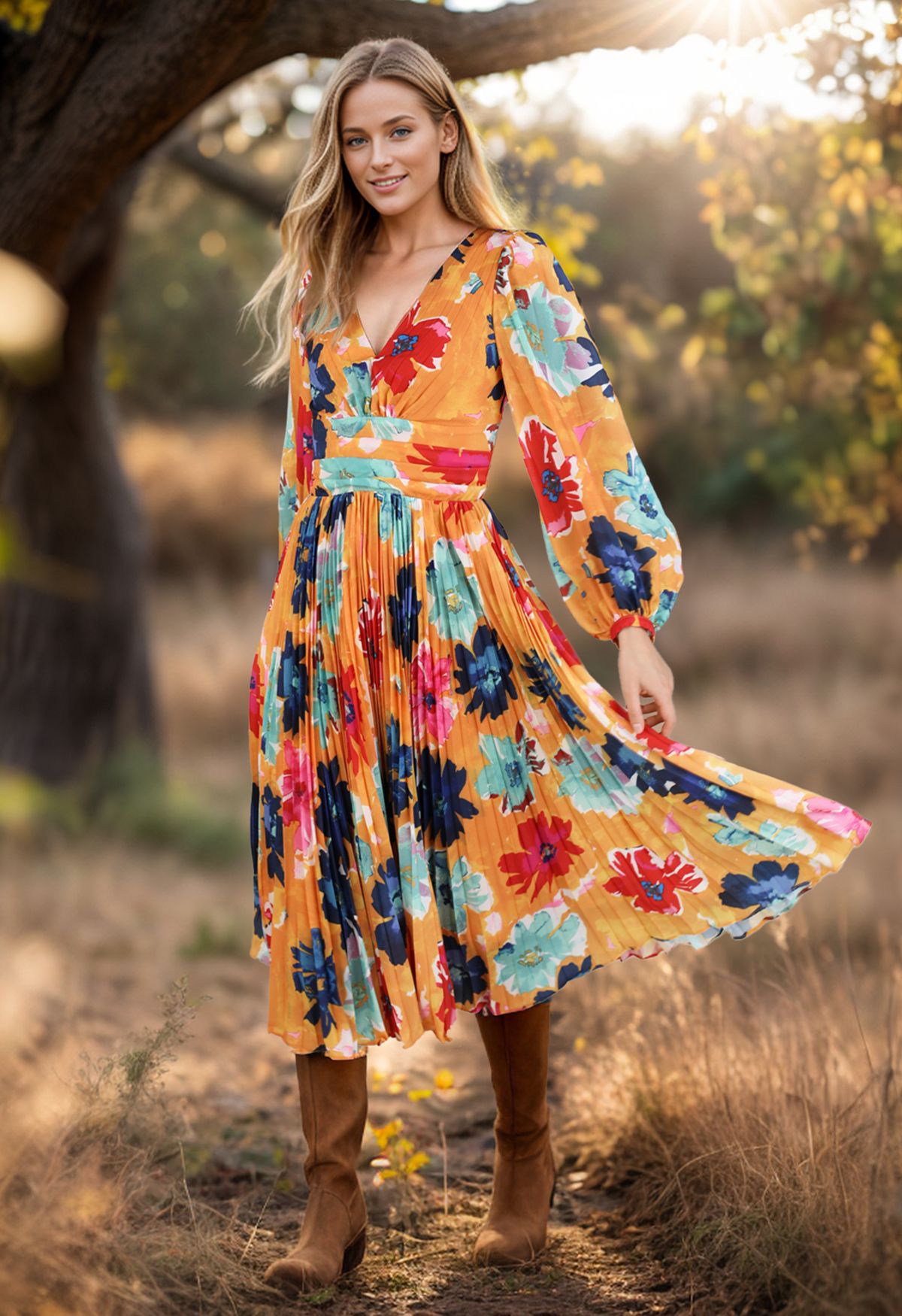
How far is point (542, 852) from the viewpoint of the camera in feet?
7.39

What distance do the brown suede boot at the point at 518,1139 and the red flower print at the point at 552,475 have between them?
0.81 metres

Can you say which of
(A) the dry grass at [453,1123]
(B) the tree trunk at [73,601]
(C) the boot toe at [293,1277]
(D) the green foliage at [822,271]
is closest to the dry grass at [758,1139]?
(A) the dry grass at [453,1123]

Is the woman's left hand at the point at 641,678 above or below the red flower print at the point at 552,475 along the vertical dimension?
below

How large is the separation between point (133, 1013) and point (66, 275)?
2.88 meters

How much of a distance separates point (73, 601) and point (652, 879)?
16.5 feet

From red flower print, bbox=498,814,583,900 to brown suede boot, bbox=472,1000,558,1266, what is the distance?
23cm

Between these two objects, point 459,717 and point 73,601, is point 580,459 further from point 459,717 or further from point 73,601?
point 73,601

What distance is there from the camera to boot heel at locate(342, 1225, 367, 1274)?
7.38ft

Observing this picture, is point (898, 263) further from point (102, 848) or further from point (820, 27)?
point (102, 848)

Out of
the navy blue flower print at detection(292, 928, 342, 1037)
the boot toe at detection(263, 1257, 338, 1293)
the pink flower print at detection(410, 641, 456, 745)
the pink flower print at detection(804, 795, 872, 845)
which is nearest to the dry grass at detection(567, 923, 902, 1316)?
the pink flower print at detection(804, 795, 872, 845)

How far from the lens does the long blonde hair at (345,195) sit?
227 cm

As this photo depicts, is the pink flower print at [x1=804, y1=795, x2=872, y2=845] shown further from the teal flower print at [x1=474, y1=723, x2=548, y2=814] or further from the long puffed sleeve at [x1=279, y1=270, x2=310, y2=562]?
the long puffed sleeve at [x1=279, y1=270, x2=310, y2=562]

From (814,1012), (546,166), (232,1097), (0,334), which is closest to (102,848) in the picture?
(232,1097)

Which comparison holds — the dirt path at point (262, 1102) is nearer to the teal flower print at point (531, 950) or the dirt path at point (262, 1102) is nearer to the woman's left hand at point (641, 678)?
the teal flower print at point (531, 950)
